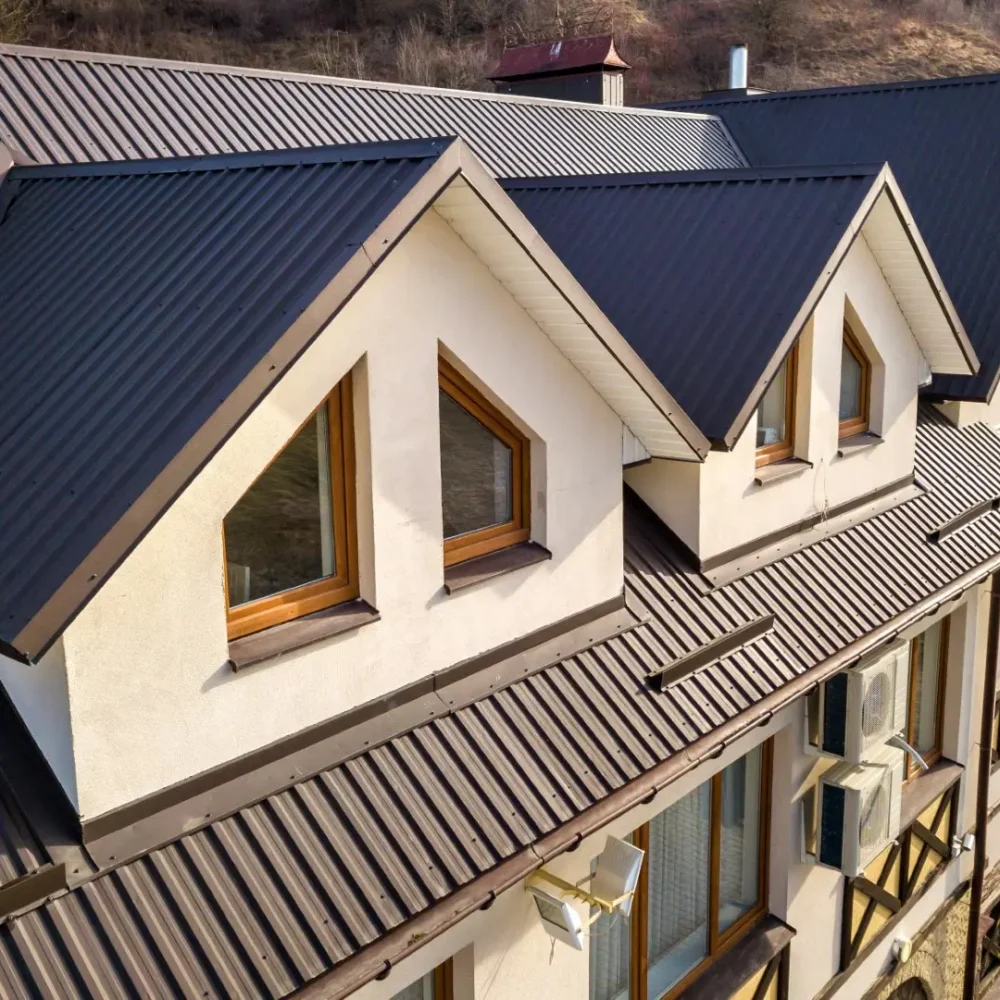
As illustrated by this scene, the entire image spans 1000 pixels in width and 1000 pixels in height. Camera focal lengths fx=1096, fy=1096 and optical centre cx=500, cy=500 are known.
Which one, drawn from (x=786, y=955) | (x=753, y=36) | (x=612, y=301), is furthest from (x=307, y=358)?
(x=753, y=36)

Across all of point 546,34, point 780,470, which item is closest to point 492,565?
point 780,470

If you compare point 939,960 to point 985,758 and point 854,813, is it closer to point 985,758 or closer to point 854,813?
point 985,758

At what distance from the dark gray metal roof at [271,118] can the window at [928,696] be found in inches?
220

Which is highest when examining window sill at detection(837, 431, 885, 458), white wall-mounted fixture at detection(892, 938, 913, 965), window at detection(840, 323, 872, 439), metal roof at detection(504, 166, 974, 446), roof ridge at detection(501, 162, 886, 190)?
roof ridge at detection(501, 162, 886, 190)

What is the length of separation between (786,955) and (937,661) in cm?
338

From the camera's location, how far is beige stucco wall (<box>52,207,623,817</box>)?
12.1 ft

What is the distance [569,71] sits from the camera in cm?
1700

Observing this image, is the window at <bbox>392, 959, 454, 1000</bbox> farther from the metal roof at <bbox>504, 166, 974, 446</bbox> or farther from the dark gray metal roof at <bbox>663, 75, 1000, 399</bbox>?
the dark gray metal roof at <bbox>663, 75, 1000, 399</bbox>

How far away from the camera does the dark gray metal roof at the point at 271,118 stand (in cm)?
729

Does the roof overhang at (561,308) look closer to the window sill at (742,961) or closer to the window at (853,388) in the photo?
the window at (853,388)

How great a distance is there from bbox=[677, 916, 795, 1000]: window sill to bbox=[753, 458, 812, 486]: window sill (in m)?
2.99

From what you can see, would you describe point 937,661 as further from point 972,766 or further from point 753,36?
point 753,36

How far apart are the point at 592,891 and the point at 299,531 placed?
2.40m

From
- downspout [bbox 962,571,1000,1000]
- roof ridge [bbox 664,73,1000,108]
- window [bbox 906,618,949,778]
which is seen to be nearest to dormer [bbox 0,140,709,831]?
window [bbox 906,618,949,778]
